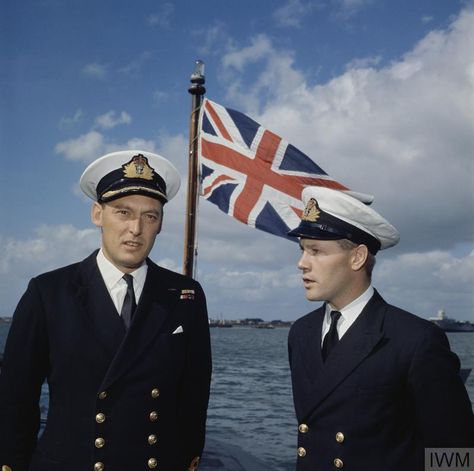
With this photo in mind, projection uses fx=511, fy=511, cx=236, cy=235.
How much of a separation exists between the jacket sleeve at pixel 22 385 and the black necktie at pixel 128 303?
47 centimetres

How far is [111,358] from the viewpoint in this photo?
9.55 feet

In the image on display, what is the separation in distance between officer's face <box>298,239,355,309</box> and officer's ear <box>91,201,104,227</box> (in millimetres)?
1255

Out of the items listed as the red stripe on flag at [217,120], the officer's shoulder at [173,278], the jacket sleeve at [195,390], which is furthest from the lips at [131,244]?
the red stripe on flag at [217,120]

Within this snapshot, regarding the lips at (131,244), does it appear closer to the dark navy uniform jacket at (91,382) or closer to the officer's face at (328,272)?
the dark navy uniform jacket at (91,382)

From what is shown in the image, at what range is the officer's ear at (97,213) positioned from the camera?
123 inches

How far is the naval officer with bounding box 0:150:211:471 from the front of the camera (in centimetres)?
284

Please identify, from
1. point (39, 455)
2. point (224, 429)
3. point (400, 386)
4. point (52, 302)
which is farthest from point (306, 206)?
point (224, 429)

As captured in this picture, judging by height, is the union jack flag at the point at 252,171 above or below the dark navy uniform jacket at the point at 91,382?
above

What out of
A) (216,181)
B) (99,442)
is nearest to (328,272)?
(99,442)

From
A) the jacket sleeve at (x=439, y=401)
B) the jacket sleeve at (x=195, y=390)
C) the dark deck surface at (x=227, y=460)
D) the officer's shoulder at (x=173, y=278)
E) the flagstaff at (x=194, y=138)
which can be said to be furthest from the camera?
the dark deck surface at (x=227, y=460)

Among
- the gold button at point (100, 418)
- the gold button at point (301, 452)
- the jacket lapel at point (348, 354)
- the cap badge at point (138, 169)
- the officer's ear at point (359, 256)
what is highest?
the cap badge at point (138, 169)

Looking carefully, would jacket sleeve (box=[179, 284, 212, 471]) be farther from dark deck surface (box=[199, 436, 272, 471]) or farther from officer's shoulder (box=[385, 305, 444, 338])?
dark deck surface (box=[199, 436, 272, 471])

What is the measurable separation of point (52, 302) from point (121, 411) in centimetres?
77

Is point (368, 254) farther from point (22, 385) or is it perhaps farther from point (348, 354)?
point (22, 385)
